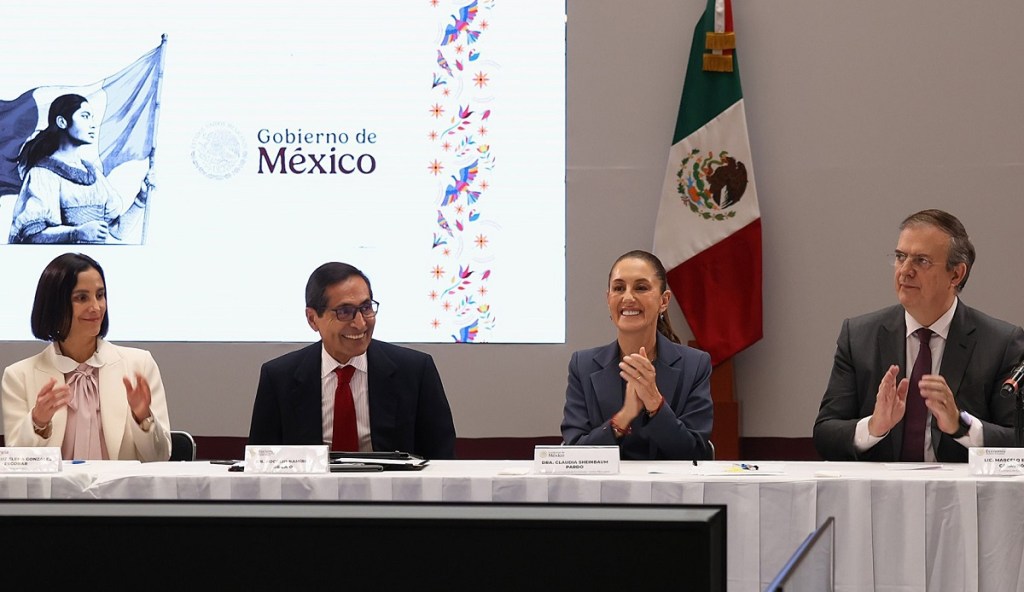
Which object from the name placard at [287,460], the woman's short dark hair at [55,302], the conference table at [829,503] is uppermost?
the woman's short dark hair at [55,302]

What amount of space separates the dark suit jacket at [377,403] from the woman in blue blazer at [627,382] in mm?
426

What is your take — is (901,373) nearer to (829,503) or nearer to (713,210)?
(829,503)

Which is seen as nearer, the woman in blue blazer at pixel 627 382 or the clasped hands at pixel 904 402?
the clasped hands at pixel 904 402

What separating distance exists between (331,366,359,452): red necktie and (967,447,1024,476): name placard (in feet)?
5.53

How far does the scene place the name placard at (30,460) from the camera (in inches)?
106

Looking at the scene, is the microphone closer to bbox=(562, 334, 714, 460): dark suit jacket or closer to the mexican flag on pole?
bbox=(562, 334, 714, 460): dark suit jacket

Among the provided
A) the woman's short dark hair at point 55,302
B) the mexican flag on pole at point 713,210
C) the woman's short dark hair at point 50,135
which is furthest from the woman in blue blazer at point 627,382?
the woman's short dark hair at point 50,135

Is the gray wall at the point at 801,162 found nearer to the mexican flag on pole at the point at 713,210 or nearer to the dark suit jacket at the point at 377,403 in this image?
the mexican flag on pole at the point at 713,210

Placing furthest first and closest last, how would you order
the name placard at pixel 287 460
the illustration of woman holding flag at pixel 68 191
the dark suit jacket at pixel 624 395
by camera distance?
the illustration of woman holding flag at pixel 68 191, the dark suit jacket at pixel 624 395, the name placard at pixel 287 460

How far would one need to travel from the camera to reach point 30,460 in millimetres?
2693

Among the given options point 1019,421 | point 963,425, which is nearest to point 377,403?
point 963,425

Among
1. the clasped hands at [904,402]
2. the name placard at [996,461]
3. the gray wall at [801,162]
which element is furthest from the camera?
the gray wall at [801,162]

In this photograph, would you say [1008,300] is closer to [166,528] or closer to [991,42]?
[991,42]

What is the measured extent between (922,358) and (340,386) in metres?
1.67
